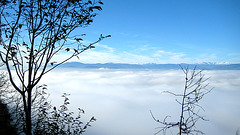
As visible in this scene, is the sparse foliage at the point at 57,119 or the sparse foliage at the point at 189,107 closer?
the sparse foliage at the point at 189,107

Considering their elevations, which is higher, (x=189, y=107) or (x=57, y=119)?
(x=189, y=107)

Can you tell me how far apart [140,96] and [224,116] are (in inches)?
3475

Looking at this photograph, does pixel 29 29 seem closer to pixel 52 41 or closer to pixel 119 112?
pixel 52 41

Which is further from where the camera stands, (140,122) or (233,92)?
(233,92)

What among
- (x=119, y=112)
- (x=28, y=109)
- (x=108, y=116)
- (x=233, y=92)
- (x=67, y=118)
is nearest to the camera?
(x=28, y=109)

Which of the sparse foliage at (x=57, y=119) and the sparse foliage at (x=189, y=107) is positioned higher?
the sparse foliage at (x=189, y=107)

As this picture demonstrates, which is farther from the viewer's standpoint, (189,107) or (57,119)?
(57,119)

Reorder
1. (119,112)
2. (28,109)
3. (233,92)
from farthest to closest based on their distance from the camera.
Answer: (233,92)
(119,112)
(28,109)

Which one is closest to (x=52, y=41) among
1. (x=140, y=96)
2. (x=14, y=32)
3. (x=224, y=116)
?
(x=14, y=32)

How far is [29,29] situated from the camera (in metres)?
3.04

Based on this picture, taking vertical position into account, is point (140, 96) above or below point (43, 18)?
below

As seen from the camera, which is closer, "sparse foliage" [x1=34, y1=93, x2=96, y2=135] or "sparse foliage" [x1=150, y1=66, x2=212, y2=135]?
"sparse foliage" [x1=150, y1=66, x2=212, y2=135]

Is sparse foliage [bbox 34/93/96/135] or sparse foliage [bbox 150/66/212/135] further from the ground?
sparse foliage [bbox 150/66/212/135]

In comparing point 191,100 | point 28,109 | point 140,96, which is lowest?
point 140,96
